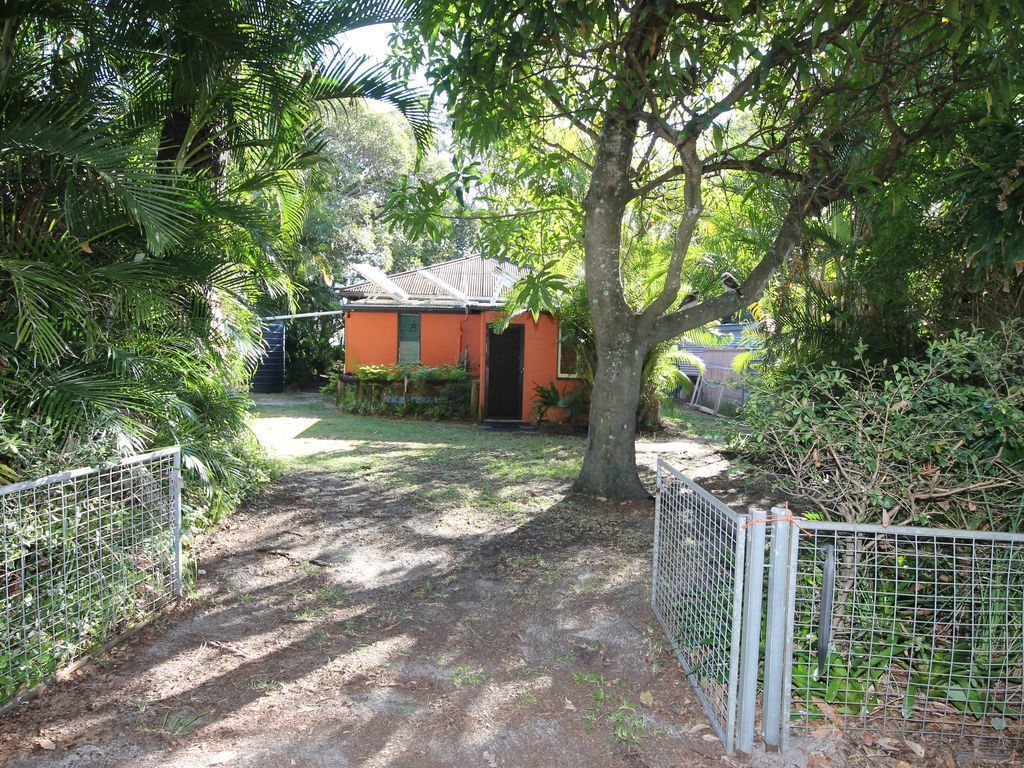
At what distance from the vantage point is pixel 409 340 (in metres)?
17.7

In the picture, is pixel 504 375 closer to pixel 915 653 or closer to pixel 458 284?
pixel 458 284

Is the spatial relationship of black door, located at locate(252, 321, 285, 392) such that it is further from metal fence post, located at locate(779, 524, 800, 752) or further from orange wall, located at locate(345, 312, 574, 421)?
metal fence post, located at locate(779, 524, 800, 752)

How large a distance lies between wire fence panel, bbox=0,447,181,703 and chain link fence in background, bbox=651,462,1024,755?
10.7 ft

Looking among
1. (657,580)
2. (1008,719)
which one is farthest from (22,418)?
(1008,719)

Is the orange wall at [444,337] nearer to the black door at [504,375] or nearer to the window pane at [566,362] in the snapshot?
the black door at [504,375]

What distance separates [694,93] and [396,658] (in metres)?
5.45

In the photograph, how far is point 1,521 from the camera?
3234 mm

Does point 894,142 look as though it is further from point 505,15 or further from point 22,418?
point 22,418

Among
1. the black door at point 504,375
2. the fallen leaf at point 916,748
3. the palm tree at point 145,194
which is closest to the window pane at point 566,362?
the black door at point 504,375

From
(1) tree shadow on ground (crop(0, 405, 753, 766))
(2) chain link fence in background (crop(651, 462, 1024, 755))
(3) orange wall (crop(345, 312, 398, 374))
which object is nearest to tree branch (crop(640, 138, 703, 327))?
(1) tree shadow on ground (crop(0, 405, 753, 766))

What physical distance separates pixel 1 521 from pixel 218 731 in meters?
1.43

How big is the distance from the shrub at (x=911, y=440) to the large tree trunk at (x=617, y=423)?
4.21 metres

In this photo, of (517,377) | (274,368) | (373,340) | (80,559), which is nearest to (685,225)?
(80,559)

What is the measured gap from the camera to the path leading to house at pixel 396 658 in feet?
10.0
